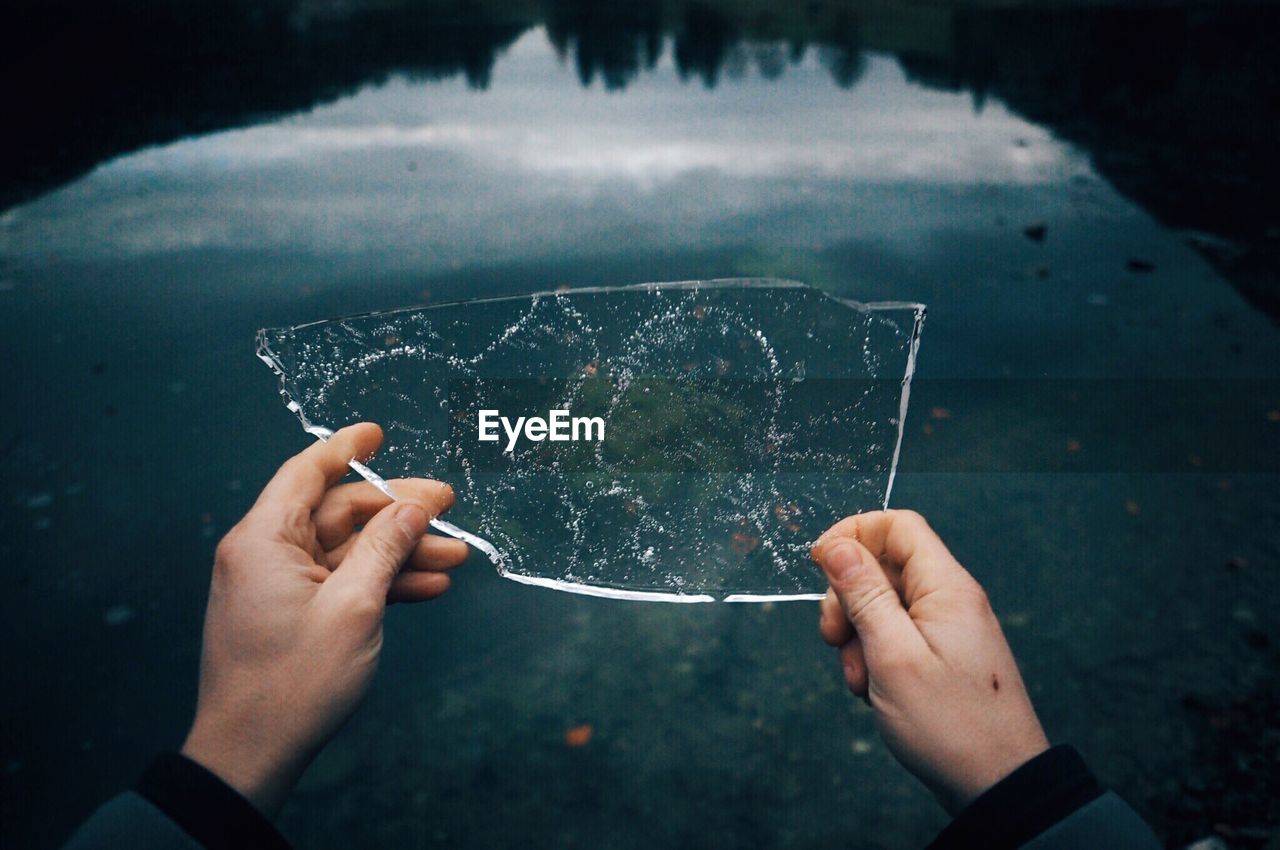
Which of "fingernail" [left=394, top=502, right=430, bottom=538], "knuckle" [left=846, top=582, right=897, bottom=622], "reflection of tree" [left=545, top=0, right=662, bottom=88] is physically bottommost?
"knuckle" [left=846, top=582, right=897, bottom=622]

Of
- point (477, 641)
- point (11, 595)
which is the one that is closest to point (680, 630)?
point (477, 641)

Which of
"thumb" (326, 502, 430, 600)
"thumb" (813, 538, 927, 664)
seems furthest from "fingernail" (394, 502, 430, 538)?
"thumb" (813, 538, 927, 664)

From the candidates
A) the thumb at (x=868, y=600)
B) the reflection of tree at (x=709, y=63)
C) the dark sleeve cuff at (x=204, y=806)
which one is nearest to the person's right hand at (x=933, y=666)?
the thumb at (x=868, y=600)

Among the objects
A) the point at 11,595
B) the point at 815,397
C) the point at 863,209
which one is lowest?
the point at 11,595

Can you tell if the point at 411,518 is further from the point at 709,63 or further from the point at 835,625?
the point at 709,63

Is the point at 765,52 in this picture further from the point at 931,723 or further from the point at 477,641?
the point at 931,723

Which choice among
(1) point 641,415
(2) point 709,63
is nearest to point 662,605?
(1) point 641,415

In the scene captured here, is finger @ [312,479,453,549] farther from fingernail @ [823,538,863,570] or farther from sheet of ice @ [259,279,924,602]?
fingernail @ [823,538,863,570]
